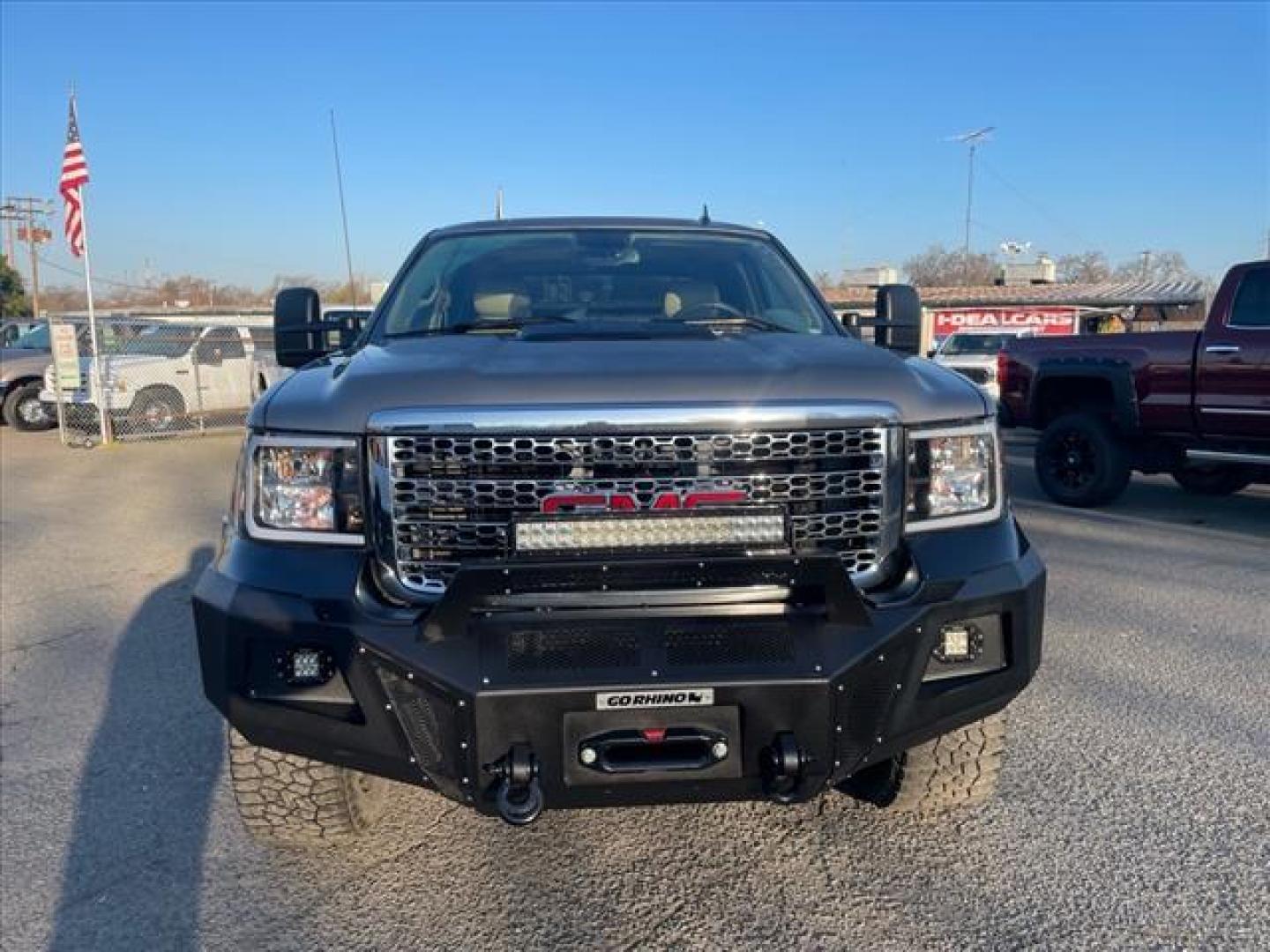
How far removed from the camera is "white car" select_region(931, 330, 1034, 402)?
54.3 feet

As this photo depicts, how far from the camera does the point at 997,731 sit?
3047 millimetres

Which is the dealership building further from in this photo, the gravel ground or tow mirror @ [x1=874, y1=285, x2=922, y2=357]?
the gravel ground

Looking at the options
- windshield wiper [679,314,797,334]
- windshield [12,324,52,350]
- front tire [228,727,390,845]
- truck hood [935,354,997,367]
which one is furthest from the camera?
windshield [12,324,52,350]

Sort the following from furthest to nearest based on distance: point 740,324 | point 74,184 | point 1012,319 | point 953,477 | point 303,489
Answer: point 1012,319
point 74,184
point 740,324
point 953,477
point 303,489

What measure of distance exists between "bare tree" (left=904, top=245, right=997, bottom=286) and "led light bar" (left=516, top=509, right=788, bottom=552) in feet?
177

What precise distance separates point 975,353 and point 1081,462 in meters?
10.7

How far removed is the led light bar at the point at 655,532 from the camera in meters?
2.36

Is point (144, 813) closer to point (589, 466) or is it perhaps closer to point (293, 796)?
point (293, 796)

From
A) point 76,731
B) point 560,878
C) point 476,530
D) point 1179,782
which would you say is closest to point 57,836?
point 76,731

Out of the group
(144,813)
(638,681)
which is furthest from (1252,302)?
(144,813)

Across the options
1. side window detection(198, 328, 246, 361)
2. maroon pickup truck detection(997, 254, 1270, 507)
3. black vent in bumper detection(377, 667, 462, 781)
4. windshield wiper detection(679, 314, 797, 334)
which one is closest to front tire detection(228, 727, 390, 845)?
black vent in bumper detection(377, 667, 462, 781)

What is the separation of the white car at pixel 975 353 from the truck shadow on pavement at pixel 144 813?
14068mm

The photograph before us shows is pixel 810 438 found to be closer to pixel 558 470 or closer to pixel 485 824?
pixel 558 470

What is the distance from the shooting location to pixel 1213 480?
898cm
